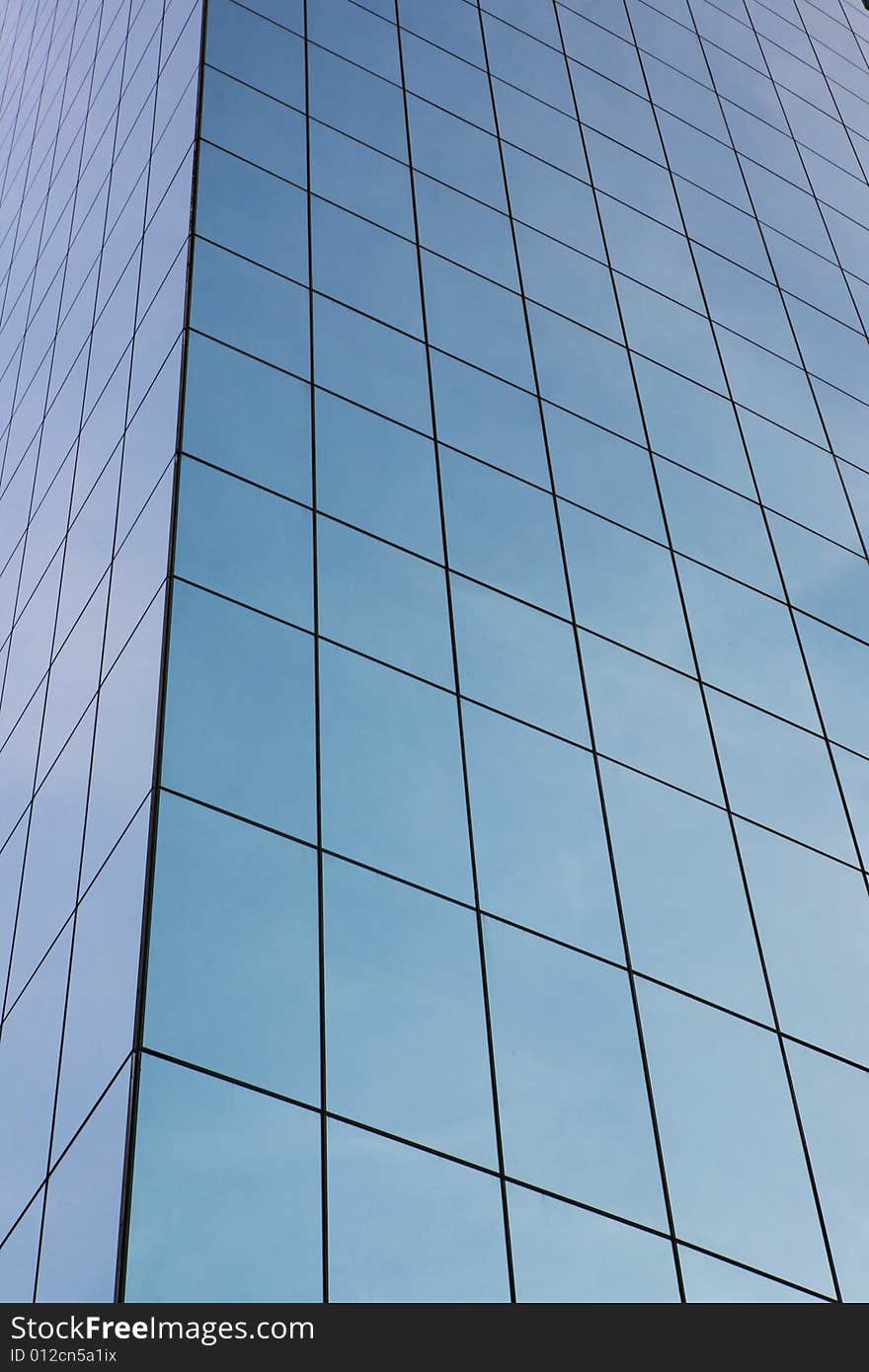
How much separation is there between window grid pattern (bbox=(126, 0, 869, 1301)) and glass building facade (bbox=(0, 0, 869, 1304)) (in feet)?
0.16

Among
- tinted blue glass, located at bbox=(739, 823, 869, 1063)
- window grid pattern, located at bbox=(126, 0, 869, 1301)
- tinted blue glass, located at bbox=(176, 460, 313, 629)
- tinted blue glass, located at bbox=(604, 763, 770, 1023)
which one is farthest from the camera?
tinted blue glass, located at bbox=(739, 823, 869, 1063)

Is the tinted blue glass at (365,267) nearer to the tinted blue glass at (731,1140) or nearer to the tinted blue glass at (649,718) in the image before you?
the tinted blue glass at (649,718)

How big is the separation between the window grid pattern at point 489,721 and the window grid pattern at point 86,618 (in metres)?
0.51

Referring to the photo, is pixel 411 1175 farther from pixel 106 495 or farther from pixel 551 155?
pixel 551 155

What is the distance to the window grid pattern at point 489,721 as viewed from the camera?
13.0 metres

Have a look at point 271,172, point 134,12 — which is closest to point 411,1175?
point 271,172

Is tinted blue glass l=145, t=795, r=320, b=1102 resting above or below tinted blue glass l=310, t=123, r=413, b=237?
above

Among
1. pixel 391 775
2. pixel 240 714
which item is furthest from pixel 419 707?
pixel 240 714

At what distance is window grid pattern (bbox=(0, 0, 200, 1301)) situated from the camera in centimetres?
1270

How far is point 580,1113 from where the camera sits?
14.4 m

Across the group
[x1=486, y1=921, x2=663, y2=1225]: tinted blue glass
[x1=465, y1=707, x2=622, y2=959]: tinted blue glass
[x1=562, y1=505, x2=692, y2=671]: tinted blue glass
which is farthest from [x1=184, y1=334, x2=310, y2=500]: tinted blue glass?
[x1=486, y1=921, x2=663, y2=1225]: tinted blue glass

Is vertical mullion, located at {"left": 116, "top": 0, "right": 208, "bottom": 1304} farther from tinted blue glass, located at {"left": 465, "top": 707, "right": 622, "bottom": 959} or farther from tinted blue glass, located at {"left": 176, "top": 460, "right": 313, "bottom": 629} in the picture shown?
tinted blue glass, located at {"left": 465, "top": 707, "right": 622, "bottom": 959}

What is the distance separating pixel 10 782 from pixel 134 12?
1676 cm

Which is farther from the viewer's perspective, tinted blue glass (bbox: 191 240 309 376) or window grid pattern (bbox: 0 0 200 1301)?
tinted blue glass (bbox: 191 240 309 376)
